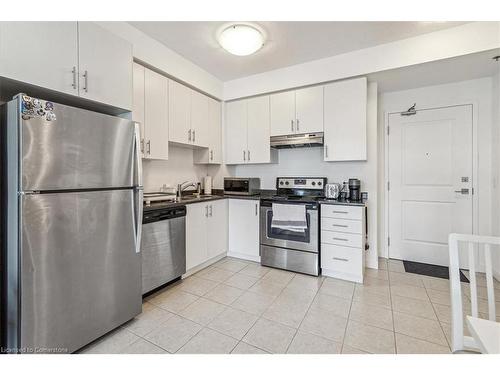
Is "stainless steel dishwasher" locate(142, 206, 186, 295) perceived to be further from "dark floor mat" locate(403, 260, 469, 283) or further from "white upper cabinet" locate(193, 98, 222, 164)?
"dark floor mat" locate(403, 260, 469, 283)

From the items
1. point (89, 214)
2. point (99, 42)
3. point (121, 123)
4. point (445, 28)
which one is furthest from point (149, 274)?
point (445, 28)

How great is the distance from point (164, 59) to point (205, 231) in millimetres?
2009

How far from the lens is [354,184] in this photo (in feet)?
9.29

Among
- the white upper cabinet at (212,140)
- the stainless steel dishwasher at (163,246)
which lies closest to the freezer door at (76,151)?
the stainless steel dishwasher at (163,246)

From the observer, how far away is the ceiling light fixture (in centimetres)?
207

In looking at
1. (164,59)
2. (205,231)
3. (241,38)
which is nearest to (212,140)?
(164,59)

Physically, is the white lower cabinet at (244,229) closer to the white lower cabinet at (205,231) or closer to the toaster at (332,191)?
the white lower cabinet at (205,231)

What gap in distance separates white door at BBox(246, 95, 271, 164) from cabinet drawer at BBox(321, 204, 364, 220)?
1095mm

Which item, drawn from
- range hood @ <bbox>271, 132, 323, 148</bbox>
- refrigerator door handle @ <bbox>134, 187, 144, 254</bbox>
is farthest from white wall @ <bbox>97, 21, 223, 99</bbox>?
refrigerator door handle @ <bbox>134, 187, 144, 254</bbox>

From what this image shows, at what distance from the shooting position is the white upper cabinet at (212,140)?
10.9ft

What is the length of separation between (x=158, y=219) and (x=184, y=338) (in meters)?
1.02

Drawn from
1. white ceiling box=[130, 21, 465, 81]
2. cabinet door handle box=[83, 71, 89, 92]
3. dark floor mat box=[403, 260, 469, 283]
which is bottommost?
dark floor mat box=[403, 260, 469, 283]

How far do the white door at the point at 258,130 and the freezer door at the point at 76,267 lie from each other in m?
1.96
